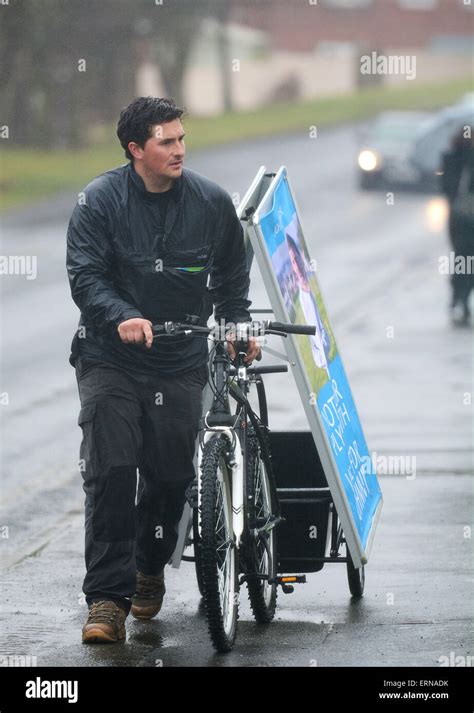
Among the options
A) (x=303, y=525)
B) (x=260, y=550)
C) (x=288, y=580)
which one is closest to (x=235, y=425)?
(x=260, y=550)

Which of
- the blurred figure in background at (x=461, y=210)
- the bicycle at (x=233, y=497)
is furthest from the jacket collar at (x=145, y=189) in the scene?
the blurred figure in background at (x=461, y=210)

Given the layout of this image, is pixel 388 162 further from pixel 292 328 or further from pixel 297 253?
pixel 292 328

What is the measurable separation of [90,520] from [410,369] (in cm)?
854

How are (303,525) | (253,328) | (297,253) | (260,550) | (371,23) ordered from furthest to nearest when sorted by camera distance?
(371,23), (297,253), (303,525), (260,550), (253,328)

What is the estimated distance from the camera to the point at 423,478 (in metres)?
10.0

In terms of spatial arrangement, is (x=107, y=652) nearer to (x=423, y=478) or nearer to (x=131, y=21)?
(x=423, y=478)

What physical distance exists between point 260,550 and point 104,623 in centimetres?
71

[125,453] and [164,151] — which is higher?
[164,151]

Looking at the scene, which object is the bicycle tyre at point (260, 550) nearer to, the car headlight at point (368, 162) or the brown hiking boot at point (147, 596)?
the brown hiking boot at point (147, 596)

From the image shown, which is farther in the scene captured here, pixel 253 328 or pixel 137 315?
pixel 253 328

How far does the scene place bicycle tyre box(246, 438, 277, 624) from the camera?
660 centimetres

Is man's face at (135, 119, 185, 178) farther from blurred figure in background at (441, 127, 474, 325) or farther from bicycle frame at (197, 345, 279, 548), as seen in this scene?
blurred figure in background at (441, 127, 474, 325)

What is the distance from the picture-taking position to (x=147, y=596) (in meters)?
7.00

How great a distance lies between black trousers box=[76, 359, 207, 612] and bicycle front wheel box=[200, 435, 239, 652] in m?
0.39
